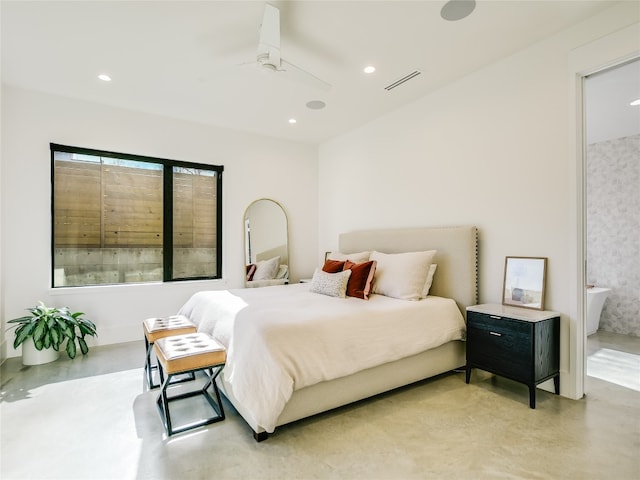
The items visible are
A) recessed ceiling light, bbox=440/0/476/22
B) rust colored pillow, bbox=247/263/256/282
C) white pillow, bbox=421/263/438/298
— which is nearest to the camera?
recessed ceiling light, bbox=440/0/476/22

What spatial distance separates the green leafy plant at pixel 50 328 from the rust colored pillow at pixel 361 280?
9.28 feet

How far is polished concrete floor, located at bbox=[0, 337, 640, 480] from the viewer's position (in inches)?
68.8

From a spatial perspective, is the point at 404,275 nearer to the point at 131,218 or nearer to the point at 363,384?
the point at 363,384

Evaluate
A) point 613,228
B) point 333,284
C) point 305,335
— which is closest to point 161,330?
point 305,335

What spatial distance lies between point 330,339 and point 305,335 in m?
0.20

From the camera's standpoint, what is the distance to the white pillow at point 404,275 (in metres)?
3.12

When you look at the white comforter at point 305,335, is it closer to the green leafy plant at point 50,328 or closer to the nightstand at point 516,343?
the nightstand at point 516,343

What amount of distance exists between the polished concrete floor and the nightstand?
0.21m

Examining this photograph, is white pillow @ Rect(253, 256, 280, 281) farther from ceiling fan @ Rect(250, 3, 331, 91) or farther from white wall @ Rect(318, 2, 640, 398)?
ceiling fan @ Rect(250, 3, 331, 91)

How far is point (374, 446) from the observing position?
1953 millimetres

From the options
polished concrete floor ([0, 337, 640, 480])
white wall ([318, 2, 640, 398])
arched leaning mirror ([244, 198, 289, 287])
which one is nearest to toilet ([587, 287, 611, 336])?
polished concrete floor ([0, 337, 640, 480])

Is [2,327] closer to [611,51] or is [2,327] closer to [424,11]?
[424,11]

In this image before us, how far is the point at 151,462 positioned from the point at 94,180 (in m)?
3.51

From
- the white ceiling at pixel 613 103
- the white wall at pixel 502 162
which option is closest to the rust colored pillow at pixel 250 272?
the white wall at pixel 502 162
